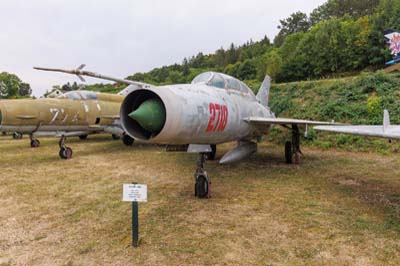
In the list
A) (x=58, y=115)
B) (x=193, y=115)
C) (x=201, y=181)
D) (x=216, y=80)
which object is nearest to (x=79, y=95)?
(x=58, y=115)

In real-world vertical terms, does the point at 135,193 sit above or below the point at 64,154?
above

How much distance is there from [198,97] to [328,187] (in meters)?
3.70

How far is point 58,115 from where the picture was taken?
10.4 metres

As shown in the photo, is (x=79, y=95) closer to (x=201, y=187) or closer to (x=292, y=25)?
(x=201, y=187)

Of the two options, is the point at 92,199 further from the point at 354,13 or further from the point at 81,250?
the point at 354,13

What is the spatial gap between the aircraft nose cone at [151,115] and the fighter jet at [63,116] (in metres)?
7.08

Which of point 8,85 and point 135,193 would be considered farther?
point 8,85

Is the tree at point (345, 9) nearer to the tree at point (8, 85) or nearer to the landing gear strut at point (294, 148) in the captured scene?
the landing gear strut at point (294, 148)

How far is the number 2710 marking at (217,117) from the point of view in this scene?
4.64 metres

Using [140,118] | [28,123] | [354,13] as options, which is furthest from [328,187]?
[354,13]

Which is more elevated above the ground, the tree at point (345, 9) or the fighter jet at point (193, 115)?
the tree at point (345, 9)

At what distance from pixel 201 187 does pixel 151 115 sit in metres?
2.06

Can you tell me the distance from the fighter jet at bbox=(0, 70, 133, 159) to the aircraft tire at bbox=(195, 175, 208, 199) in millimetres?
6462

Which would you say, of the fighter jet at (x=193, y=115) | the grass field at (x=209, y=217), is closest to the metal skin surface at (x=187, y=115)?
the fighter jet at (x=193, y=115)
